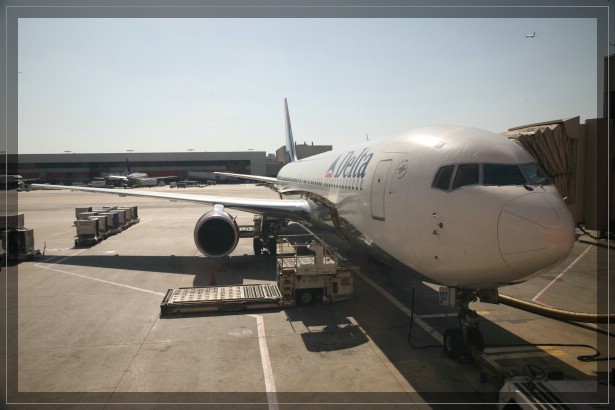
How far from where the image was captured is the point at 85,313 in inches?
445

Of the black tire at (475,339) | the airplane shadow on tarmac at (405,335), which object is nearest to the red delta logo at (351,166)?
the airplane shadow on tarmac at (405,335)

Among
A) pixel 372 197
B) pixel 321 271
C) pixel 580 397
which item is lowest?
pixel 580 397

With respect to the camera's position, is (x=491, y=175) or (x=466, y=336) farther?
(x=466, y=336)

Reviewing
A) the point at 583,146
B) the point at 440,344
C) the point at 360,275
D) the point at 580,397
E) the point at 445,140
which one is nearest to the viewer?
the point at 580,397

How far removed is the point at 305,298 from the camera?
456 inches

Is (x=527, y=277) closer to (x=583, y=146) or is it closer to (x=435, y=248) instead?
(x=435, y=248)

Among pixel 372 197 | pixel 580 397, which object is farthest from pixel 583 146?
pixel 580 397

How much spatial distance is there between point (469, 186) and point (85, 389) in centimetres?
759

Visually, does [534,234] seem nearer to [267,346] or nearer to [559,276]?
[267,346]

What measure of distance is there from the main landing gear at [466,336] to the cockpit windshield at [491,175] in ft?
7.27

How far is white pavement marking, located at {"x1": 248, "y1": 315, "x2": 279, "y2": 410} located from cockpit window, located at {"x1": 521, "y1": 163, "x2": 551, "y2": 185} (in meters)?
5.58

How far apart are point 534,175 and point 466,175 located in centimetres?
115

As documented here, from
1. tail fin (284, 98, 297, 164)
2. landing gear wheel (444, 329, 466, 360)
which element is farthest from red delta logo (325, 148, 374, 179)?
tail fin (284, 98, 297, 164)

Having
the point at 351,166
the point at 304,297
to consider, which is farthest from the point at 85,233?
the point at 351,166
